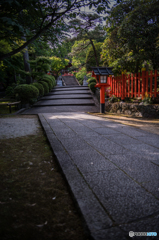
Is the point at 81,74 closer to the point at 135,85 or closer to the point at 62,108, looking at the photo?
the point at 62,108

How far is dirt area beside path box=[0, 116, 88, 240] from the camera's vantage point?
142 cm

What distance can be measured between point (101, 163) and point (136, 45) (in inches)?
248

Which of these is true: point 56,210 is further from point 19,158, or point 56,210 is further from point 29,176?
point 19,158

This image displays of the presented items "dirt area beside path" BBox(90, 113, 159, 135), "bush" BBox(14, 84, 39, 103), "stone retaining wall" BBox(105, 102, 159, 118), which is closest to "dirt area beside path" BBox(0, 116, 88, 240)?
"dirt area beside path" BBox(90, 113, 159, 135)

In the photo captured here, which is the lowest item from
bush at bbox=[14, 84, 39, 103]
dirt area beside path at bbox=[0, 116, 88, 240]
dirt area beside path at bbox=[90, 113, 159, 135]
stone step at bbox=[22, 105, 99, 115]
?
dirt area beside path at bbox=[0, 116, 88, 240]

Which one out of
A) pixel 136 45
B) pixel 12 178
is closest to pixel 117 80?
pixel 136 45

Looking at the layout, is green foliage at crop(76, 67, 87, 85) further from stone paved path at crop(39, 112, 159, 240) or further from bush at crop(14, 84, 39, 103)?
stone paved path at crop(39, 112, 159, 240)

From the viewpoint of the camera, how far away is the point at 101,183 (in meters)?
2.00

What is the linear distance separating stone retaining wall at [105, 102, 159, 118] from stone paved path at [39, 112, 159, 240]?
3.92 m

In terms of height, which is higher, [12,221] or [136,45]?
[136,45]

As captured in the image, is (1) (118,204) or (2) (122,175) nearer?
(1) (118,204)

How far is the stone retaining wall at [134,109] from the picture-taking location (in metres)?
7.24

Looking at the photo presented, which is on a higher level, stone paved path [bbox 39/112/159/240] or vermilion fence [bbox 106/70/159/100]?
vermilion fence [bbox 106/70/159/100]

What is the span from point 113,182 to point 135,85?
7012 millimetres
